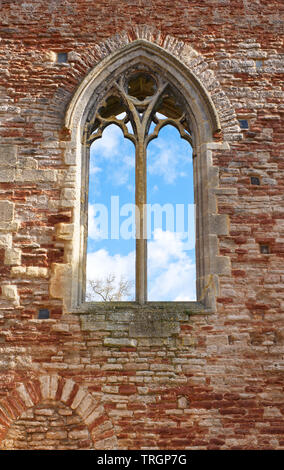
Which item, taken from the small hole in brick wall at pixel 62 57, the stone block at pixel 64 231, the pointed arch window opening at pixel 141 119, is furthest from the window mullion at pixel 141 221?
the small hole in brick wall at pixel 62 57

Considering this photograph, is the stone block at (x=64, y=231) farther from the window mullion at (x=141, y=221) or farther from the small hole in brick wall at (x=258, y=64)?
the small hole in brick wall at (x=258, y=64)

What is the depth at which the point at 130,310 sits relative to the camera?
544 cm

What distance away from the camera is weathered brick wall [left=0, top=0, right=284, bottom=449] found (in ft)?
16.5

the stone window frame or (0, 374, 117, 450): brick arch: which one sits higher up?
the stone window frame

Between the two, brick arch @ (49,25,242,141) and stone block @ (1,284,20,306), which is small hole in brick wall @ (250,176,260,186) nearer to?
brick arch @ (49,25,242,141)

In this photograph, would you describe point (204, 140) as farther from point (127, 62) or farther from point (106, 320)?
point (106, 320)

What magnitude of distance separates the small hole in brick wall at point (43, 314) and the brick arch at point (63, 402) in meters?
0.66

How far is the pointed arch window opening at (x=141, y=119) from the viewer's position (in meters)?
5.91

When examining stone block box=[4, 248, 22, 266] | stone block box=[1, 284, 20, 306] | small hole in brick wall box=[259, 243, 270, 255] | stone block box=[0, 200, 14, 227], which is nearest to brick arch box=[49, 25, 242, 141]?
stone block box=[0, 200, 14, 227]

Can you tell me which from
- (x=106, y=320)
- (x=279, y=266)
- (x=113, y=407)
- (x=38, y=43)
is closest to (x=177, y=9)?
(x=38, y=43)

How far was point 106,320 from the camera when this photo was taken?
17.6ft

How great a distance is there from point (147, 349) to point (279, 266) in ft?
6.23

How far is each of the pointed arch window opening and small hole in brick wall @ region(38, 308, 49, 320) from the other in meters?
1.27

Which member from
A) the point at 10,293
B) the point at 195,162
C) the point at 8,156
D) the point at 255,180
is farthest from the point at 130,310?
Result: the point at 8,156
